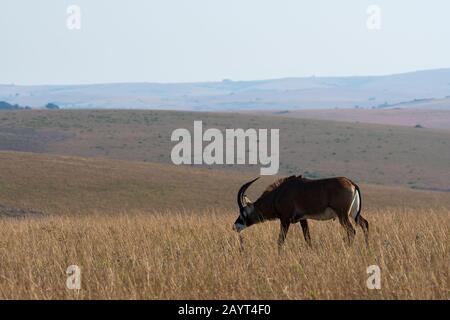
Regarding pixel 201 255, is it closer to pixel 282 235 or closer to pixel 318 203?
pixel 282 235

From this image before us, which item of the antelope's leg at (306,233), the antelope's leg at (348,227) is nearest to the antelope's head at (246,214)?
the antelope's leg at (306,233)

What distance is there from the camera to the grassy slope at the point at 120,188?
32.4 metres

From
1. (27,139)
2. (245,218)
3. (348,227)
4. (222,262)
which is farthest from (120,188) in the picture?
(27,139)

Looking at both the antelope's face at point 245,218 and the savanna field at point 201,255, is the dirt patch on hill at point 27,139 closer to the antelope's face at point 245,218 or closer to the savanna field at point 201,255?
the savanna field at point 201,255

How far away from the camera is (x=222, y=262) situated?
31.8 ft

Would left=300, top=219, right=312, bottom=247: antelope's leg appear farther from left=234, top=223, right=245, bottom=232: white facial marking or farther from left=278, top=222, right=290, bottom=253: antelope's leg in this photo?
left=234, top=223, right=245, bottom=232: white facial marking

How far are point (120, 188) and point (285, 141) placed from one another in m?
36.7

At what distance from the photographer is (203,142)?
67312 mm

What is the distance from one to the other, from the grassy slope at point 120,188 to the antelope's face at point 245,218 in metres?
17.4

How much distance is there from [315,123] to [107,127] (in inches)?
756

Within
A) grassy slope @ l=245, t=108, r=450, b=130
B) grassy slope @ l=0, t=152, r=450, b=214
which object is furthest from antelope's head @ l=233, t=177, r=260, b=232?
grassy slope @ l=245, t=108, r=450, b=130

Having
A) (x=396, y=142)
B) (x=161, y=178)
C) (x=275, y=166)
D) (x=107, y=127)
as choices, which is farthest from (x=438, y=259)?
(x=107, y=127)

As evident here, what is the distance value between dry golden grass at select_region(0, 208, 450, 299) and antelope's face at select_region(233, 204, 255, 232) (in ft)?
0.51
